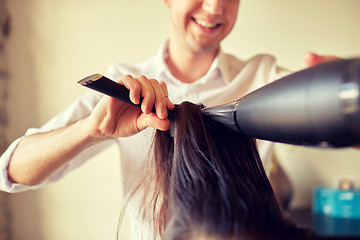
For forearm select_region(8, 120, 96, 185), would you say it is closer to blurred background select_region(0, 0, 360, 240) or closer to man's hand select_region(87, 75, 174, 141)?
man's hand select_region(87, 75, 174, 141)

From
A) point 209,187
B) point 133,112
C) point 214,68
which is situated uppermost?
point 214,68

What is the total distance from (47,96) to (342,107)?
1468mm

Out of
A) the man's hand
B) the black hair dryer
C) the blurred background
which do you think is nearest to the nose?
the man's hand

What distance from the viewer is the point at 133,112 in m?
0.63

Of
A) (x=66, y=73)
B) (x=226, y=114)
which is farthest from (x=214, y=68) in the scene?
(x=66, y=73)

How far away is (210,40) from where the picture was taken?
0.90 m

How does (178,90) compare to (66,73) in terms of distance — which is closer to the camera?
(178,90)

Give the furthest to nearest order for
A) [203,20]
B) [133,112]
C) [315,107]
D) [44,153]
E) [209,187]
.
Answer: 1. [203,20]
2. [44,153]
3. [133,112]
4. [209,187]
5. [315,107]

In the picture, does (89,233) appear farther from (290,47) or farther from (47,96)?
(290,47)

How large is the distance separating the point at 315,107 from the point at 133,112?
15.2 inches

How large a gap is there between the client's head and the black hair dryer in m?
0.10

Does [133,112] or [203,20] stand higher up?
[203,20]

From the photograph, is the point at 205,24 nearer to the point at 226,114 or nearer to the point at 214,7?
the point at 214,7

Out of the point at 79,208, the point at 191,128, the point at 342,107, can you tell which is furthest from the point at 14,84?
the point at 342,107
